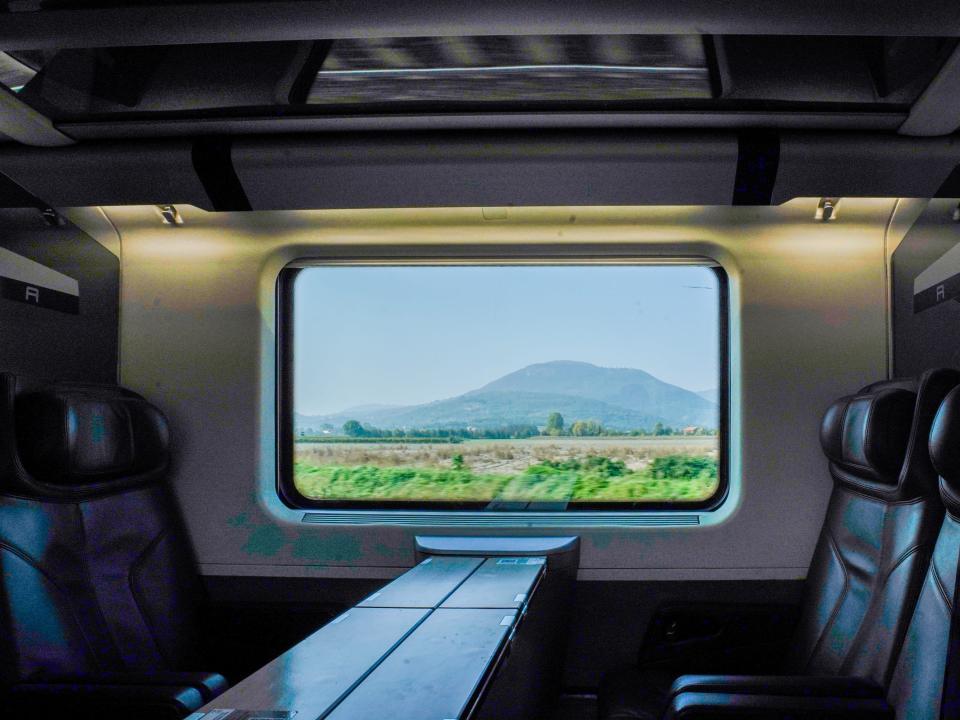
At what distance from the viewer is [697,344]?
9.96ft

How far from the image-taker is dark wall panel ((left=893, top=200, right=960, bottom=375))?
2.48 metres

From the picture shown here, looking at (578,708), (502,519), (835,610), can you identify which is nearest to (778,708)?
(835,610)

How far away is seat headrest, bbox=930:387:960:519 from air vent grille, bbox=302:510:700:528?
137cm

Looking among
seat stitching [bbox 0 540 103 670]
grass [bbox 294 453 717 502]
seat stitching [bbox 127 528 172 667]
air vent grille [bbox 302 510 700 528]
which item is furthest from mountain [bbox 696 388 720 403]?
seat stitching [bbox 0 540 103 670]

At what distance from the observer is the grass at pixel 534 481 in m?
3.04

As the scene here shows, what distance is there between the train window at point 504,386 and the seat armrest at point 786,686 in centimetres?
119

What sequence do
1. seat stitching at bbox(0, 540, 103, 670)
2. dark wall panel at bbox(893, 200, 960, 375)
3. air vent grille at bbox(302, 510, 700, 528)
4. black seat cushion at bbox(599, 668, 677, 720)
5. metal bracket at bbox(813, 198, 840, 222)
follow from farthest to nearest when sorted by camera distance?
air vent grille at bbox(302, 510, 700, 528)
metal bracket at bbox(813, 198, 840, 222)
dark wall panel at bbox(893, 200, 960, 375)
black seat cushion at bbox(599, 668, 677, 720)
seat stitching at bbox(0, 540, 103, 670)

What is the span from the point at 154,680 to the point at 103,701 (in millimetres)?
117

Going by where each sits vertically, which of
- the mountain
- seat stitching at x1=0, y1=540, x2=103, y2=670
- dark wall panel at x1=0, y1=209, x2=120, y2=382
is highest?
dark wall panel at x1=0, y1=209, x2=120, y2=382

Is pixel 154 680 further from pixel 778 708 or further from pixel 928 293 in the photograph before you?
pixel 928 293

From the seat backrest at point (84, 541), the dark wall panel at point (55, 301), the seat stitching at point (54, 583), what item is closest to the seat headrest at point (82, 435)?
the seat backrest at point (84, 541)

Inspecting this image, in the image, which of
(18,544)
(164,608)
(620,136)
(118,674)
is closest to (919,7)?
(620,136)

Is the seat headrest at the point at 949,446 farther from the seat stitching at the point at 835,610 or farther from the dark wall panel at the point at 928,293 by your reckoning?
the dark wall panel at the point at 928,293

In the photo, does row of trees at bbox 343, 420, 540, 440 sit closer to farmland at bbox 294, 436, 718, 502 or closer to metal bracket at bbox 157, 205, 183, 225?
farmland at bbox 294, 436, 718, 502
